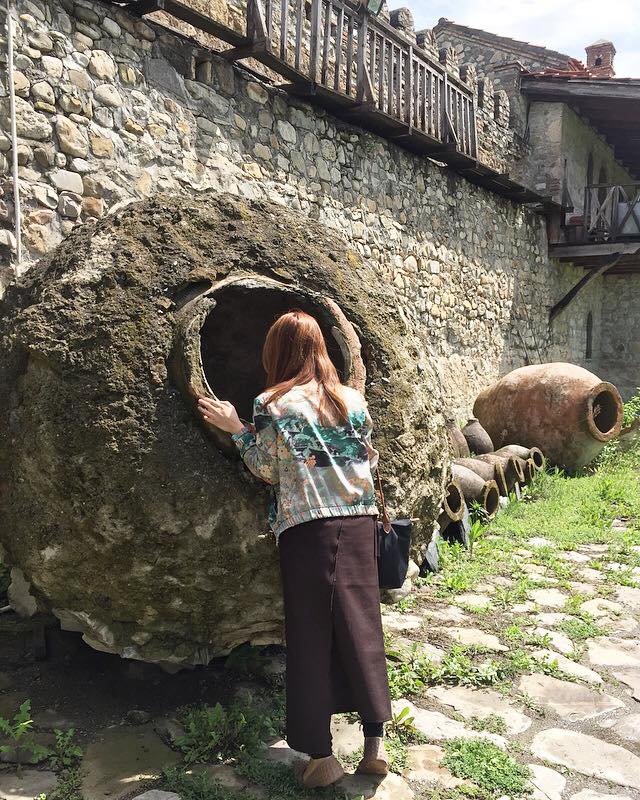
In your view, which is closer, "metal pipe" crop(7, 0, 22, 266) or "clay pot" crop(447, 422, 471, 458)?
"metal pipe" crop(7, 0, 22, 266)

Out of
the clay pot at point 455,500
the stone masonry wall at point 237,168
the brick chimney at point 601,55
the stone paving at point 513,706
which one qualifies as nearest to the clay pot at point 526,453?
the stone masonry wall at point 237,168

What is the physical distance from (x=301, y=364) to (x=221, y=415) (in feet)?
1.01

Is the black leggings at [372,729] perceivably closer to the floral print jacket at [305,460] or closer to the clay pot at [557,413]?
the floral print jacket at [305,460]

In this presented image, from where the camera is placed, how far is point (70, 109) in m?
4.75

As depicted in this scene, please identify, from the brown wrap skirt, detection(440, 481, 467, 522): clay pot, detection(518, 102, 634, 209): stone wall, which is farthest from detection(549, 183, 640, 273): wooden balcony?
the brown wrap skirt

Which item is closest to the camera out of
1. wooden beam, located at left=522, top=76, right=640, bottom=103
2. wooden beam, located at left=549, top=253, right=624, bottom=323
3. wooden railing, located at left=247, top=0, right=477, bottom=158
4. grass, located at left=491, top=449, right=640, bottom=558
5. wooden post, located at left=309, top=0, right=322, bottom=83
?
grass, located at left=491, top=449, right=640, bottom=558

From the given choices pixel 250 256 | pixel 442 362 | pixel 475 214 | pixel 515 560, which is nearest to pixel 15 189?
pixel 250 256

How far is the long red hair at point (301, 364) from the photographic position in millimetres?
2236

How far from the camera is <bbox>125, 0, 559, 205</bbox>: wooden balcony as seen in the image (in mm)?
5891

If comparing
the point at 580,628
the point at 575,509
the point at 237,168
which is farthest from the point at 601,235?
the point at 580,628

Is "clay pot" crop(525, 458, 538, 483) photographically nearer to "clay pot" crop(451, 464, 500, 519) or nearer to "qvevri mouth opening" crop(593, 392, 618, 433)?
"clay pot" crop(451, 464, 500, 519)

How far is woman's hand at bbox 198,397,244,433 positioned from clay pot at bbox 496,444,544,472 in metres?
4.28

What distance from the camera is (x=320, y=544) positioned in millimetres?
2148

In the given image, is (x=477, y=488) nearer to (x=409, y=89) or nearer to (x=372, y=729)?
(x=372, y=729)
